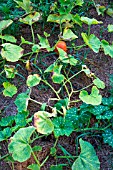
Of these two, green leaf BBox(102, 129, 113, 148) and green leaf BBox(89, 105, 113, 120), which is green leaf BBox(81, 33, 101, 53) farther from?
green leaf BBox(102, 129, 113, 148)

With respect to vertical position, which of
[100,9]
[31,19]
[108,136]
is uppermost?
[31,19]

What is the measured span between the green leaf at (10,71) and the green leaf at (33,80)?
126 mm

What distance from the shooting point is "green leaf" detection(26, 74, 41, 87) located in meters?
1.92

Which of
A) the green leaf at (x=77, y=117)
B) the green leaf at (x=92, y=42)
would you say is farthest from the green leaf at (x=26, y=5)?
the green leaf at (x=77, y=117)

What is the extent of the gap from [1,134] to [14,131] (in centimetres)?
7

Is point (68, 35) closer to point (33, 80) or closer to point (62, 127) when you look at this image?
point (33, 80)

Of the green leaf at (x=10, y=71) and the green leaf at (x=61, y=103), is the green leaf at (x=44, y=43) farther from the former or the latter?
the green leaf at (x=61, y=103)

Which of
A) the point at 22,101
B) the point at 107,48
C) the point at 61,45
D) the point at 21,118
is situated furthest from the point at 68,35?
the point at 21,118

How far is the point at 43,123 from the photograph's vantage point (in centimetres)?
168

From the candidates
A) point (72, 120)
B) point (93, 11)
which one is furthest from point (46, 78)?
point (93, 11)

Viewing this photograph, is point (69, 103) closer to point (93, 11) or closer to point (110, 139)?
point (110, 139)

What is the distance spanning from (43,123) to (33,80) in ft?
1.14

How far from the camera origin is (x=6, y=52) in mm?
2043

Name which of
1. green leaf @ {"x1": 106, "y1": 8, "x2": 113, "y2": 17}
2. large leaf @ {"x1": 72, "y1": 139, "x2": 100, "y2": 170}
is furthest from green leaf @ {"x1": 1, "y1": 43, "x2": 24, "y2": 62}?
green leaf @ {"x1": 106, "y1": 8, "x2": 113, "y2": 17}
